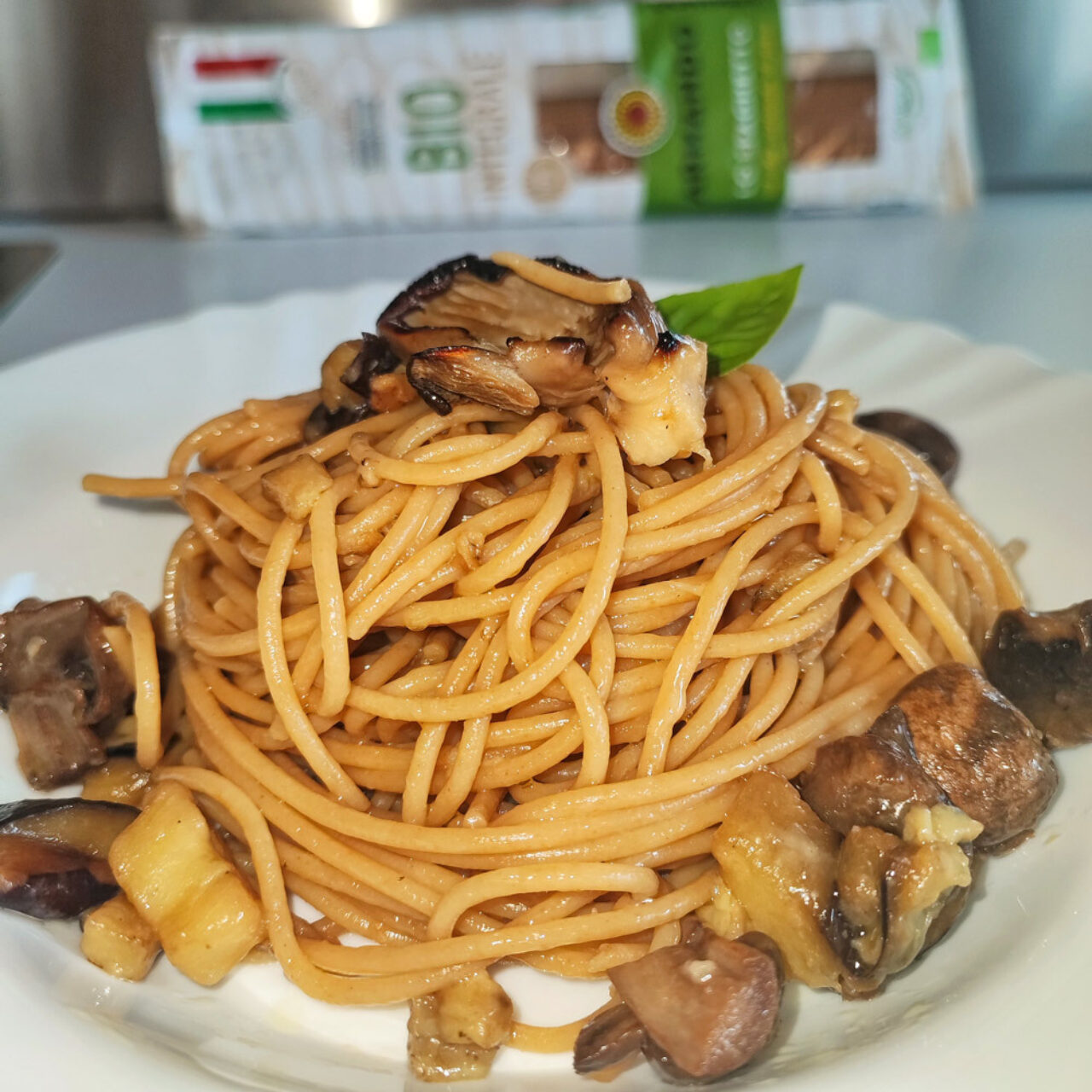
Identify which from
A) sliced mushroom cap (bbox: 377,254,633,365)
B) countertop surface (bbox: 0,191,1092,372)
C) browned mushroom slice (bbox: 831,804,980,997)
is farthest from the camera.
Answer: countertop surface (bbox: 0,191,1092,372)

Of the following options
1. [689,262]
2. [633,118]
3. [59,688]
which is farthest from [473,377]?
[633,118]

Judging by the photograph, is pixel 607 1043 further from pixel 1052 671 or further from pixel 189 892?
pixel 1052 671

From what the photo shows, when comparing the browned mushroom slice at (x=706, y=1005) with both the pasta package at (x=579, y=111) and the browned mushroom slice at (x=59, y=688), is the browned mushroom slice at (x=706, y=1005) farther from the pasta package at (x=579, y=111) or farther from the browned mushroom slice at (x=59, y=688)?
the pasta package at (x=579, y=111)

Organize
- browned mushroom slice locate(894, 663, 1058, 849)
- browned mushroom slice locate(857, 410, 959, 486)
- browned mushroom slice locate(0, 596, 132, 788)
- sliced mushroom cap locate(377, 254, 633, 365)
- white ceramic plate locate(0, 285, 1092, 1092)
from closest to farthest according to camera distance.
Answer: white ceramic plate locate(0, 285, 1092, 1092)
browned mushroom slice locate(894, 663, 1058, 849)
sliced mushroom cap locate(377, 254, 633, 365)
browned mushroom slice locate(0, 596, 132, 788)
browned mushroom slice locate(857, 410, 959, 486)

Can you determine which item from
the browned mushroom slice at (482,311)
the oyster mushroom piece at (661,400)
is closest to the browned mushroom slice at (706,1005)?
the oyster mushroom piece at (661,400)

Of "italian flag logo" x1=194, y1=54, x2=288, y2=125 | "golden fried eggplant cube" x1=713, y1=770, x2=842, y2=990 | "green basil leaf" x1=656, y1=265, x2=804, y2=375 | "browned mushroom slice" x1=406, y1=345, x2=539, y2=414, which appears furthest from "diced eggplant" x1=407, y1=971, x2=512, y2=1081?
"italian flag logo" x1=194, y1=54, x2=288, y2=125

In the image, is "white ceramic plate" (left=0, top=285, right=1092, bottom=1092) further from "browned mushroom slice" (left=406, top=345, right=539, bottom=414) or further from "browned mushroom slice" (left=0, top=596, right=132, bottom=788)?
"browned mushroom slice" (left=406, top=345, right=539, bottom=414)
